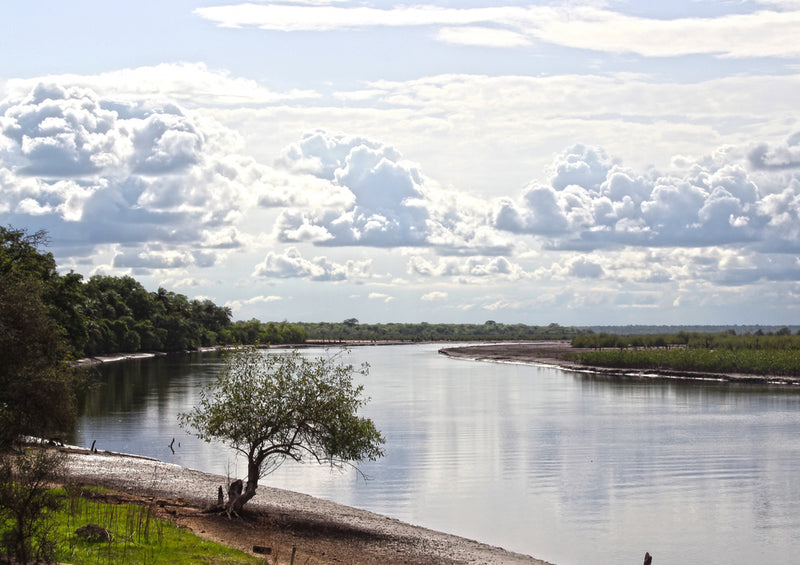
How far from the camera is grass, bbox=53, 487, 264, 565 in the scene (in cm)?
2014

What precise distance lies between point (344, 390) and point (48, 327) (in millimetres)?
10528

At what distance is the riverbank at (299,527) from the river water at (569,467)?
2.58 metres

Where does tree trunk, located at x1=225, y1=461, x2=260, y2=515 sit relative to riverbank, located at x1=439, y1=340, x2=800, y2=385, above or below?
above

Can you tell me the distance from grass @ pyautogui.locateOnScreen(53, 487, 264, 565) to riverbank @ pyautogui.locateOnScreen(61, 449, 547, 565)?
1.53m

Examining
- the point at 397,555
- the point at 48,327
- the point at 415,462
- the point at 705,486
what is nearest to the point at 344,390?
the point at 397,555

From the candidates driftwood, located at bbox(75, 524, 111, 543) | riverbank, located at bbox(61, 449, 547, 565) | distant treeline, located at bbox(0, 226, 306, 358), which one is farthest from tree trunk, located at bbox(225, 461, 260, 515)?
distant treeline, located at bbox(0, 226, 306, 358)

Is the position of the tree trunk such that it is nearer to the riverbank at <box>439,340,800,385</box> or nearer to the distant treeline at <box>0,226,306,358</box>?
the distant treeline at <box>0,226,306,358</box>

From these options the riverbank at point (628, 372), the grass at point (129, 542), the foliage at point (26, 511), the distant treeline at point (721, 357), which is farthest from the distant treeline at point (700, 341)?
the foliage at point (26, 511)

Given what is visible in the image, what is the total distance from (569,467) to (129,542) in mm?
30388

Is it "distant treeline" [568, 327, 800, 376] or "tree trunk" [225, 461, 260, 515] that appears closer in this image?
"tree trunk" [225, 461, 260, 515]

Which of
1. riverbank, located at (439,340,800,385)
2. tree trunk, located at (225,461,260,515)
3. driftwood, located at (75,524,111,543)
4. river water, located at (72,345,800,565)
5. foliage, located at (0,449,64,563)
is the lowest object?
river water, located at (72,345,800,565)

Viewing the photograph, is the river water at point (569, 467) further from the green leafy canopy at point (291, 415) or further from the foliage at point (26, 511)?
the foliage at point (26, 511)

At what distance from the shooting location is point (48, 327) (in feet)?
85.9

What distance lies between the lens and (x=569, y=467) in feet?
153
